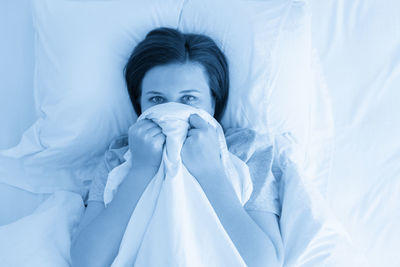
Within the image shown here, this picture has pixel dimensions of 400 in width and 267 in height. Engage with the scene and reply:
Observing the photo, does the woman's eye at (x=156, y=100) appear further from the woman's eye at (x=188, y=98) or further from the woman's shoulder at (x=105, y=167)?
the woman's shoulder at (x=105, y=167)

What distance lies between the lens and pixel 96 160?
3.62 ft

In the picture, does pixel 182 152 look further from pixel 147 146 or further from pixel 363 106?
pixel 363 106

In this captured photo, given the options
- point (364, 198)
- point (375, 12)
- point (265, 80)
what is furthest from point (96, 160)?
point (375, 12)

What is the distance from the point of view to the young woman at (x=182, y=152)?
0.77 metres

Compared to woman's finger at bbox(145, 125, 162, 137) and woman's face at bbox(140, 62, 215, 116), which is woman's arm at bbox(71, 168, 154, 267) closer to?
woman's finger at bbox(145, 125, 162, 137)

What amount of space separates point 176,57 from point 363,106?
1.91 ft

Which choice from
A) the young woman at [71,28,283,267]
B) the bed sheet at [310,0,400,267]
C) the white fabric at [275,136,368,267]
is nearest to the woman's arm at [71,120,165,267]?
the young woman at [71,28,283,267]

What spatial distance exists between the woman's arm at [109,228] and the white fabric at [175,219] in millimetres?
39

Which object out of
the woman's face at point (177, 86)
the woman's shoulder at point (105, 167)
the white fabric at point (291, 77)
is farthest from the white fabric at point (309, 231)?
the woman's shoulder at point (105, 167)

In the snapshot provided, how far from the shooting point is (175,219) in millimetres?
727

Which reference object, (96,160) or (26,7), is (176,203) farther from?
(26,7)

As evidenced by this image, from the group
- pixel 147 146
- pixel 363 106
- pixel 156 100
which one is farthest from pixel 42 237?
pixel 363 106

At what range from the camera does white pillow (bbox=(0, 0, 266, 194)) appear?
3.42ft

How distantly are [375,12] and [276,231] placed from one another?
29.6 inches
